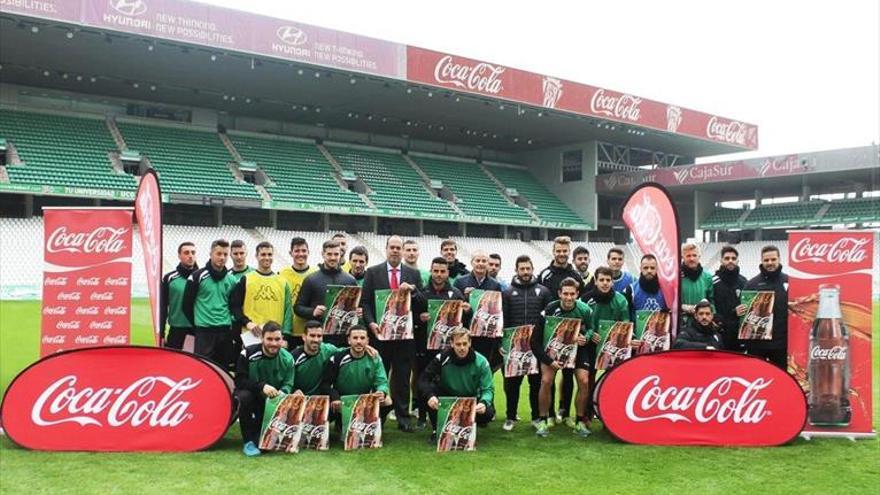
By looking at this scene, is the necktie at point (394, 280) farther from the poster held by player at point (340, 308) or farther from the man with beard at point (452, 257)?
the man with beard at point (452, 257)

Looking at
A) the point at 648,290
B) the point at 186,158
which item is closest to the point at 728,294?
the point at 648,290

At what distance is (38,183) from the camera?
68.2ft

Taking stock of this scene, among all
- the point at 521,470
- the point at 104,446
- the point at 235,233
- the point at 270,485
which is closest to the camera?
the point at 270,485

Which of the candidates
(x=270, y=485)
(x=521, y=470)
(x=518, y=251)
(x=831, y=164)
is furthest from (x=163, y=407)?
(x=831, y=164)

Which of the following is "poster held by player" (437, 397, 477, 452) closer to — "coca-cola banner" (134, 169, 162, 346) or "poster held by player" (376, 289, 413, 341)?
"poster held by player" (376, 289, 413, 341)

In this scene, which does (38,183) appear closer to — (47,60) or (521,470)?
(47,60)

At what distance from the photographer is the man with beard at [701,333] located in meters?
5.98

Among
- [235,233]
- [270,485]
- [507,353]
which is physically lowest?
[270,485]

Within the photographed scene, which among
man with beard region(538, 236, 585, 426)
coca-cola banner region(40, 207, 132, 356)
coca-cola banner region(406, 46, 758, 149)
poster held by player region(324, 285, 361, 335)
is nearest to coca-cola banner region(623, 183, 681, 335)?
man with beard region(538, 236, 585, 426)

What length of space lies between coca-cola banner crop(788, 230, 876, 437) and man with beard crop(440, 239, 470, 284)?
3133mm

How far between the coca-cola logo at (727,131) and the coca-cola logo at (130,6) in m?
24.4

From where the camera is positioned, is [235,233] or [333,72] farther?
[235,233]

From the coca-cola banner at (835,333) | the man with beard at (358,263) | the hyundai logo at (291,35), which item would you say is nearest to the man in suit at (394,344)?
the man with beard at (358,263)

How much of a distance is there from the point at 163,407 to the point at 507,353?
290 cm
